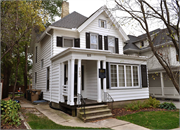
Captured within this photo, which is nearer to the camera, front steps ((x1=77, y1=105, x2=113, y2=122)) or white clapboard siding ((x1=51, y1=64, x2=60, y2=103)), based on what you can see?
front steps ((x1=77, y1=105, x2=113, y2=122))

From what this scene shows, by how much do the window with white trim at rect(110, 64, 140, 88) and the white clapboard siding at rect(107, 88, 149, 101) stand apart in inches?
13.7

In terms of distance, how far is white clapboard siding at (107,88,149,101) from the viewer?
394 inches

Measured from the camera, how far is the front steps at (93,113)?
744 cm

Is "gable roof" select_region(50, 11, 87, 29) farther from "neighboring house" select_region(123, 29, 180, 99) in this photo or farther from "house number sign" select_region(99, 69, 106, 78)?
"neighboring house" select_region(123, 29, 180, 99)

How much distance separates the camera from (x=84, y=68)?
1083 cm

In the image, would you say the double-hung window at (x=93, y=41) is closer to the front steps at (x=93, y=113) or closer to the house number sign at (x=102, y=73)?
the house number sign at (x=102, y=73)

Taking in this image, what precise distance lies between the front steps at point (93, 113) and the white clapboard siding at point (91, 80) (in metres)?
1.53

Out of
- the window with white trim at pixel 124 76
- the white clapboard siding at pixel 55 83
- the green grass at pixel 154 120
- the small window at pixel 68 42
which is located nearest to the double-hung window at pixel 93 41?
the small window at pixel 68 42

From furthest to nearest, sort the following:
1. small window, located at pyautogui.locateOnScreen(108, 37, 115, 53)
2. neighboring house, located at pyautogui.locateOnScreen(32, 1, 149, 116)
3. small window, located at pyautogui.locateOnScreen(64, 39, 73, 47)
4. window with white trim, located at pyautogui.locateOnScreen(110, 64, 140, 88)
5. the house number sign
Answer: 1. small window, located at pyautogui.locateOnScreen(108, 37, 115, 53)
2. small window, located at pyautogui.locateOnScreen(64, 39, 73, 47)
3. window with white trim, located at pyautogui.locateOnScreen(110, 64, 140, 88)
4. the house number sign
5. neighboring house, located at pyautogui.locateOnScreen(32, 1, 149, 116)

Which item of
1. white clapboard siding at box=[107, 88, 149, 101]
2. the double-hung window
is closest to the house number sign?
white clapboard siding at box=[107, 88, 149, 101]

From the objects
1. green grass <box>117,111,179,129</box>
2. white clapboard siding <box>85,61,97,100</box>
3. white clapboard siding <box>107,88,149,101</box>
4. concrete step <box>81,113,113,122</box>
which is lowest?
green grass <box>117,111,179,129</box>

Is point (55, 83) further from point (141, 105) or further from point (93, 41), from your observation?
point (141, 105)

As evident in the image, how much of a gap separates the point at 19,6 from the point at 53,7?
11.1 metres

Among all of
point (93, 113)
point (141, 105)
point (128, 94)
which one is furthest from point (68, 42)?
point (141, 105)
